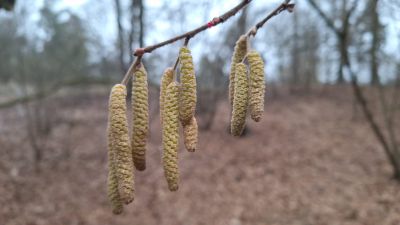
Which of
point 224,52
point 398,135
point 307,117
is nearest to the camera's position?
point 224,52

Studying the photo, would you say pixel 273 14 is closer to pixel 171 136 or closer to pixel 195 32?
pixel 195 32

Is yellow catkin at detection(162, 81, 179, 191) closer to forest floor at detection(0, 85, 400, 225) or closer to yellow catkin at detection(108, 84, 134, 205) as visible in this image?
yellow catkin at detection(108, 84, 134, 205)

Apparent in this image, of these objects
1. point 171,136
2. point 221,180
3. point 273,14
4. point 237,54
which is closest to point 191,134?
point 171,136

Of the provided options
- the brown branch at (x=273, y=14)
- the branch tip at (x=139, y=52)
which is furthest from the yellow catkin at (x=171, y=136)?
the brown branch at (x=273, y=14)

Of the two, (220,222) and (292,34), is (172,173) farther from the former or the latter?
(292,34)

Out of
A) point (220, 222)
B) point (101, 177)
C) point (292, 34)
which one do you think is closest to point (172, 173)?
point (220, 222)

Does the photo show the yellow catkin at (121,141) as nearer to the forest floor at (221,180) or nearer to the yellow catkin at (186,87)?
the yellow catkin at (186,87)

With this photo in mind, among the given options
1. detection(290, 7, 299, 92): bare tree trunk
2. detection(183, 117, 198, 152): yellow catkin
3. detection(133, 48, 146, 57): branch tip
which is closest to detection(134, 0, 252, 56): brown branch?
detection(133, 48, 146, 57): branch tip
